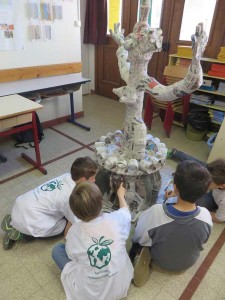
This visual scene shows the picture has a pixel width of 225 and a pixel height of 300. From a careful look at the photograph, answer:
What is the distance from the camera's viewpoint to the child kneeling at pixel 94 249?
1.05 metres

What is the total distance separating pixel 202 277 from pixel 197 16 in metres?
3.12

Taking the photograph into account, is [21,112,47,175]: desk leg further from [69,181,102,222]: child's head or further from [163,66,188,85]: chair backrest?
[163,66,188,85]: chair backrest

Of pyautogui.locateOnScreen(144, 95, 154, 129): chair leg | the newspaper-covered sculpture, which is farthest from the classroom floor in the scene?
pyautogui.locateOnScreen(144, 95, 154, 129): chair leg

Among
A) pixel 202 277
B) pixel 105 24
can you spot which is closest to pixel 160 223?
pixel 202 277

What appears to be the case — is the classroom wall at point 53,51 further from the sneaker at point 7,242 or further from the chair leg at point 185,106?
the sneaker at point 7,242

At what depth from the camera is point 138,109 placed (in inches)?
66.3

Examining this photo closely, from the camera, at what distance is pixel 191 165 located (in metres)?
1.18

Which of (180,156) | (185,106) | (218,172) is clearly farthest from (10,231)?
(185,106)

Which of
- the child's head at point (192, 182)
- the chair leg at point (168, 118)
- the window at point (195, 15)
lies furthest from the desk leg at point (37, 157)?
the window at point (195, 15)

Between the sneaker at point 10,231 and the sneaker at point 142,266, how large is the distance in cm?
80

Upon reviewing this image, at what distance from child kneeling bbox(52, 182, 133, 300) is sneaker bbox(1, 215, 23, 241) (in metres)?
0.56

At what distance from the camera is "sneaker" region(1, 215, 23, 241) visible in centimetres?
158

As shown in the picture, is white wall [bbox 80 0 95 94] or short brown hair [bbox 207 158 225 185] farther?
white wall [bbox 80 0 95 94]

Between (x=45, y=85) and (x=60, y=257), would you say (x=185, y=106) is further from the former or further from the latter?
(x=60, y=257)
